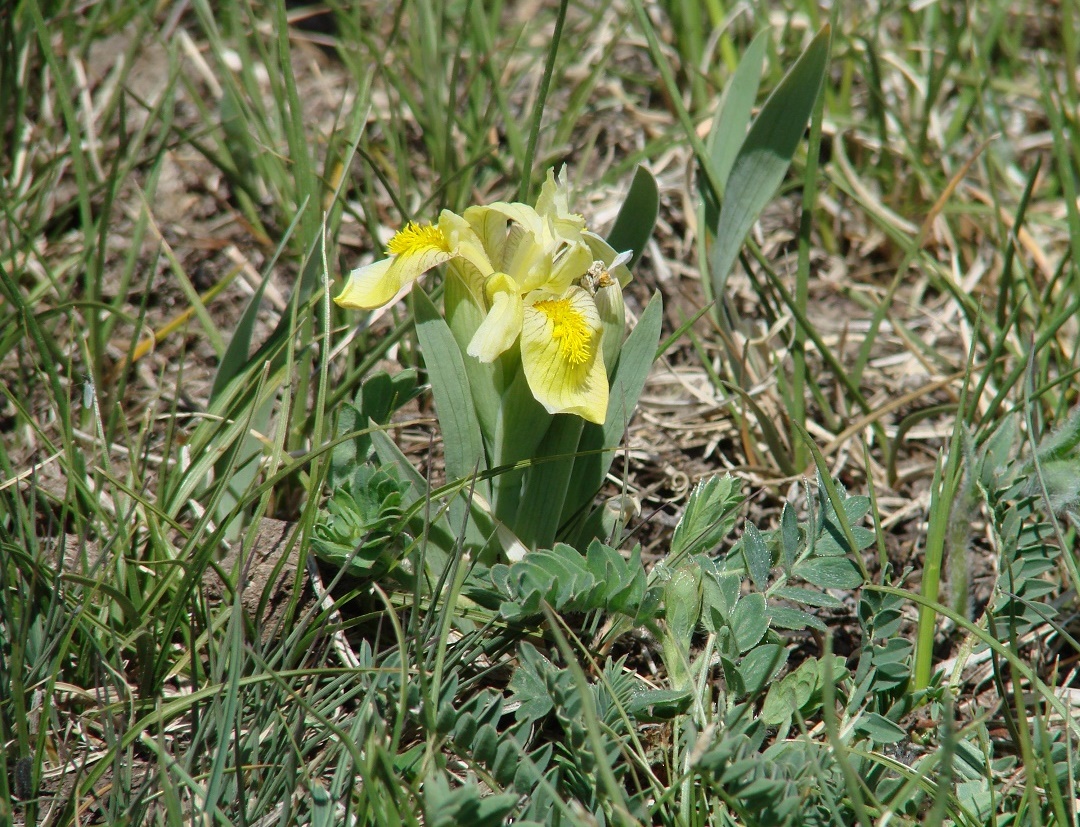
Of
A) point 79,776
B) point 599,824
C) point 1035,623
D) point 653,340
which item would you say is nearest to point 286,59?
point 653,340

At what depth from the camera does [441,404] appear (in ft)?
5.50

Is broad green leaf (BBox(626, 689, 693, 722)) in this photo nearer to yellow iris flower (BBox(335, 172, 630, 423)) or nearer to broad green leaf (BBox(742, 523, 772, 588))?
broad green leaf (BBox(742, 523, 772, 588))

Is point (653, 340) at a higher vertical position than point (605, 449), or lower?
higher

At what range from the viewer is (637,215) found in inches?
71.5

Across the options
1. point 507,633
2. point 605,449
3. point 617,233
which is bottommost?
point 507,633

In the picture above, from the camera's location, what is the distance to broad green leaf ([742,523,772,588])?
1604 millimetres

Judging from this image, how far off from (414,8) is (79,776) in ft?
7.84

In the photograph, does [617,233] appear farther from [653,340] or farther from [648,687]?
[648,687]

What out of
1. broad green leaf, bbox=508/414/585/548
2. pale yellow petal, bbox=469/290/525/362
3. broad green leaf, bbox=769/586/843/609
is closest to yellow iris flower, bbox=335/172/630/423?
pale yellow petal, bbox=469/290/525/362

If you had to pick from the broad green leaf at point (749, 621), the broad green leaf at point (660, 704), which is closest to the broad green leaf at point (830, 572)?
the broad green leaf at point (749, 621)

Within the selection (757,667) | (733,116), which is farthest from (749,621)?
(733,116)

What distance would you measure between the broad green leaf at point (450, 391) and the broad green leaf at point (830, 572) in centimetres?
62

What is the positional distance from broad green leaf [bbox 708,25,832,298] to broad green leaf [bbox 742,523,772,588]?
27.3 inches

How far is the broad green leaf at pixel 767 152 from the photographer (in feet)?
6.18
